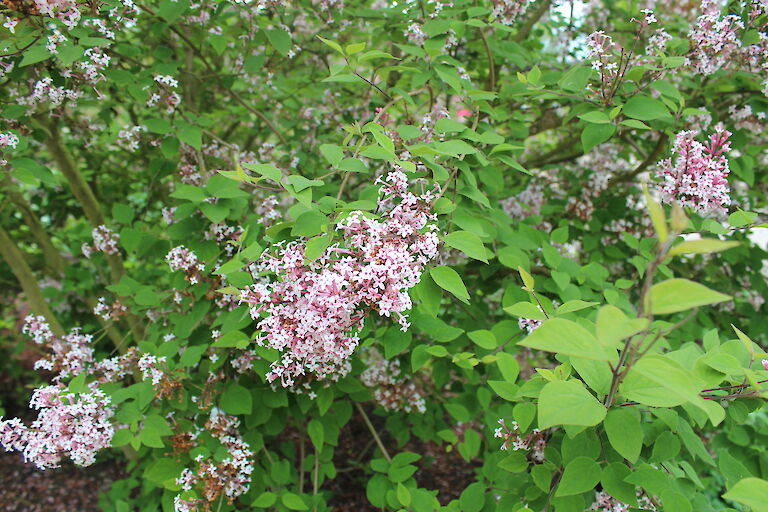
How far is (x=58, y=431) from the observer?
72.9 inches

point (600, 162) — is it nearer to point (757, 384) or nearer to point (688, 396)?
point (757, 384)

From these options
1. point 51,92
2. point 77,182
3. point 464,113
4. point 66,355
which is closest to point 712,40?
point 464,113

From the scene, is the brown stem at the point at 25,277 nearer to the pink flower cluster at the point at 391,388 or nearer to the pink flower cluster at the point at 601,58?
the pink flower cluster at the point at 391,388

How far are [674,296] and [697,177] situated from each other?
1181mm

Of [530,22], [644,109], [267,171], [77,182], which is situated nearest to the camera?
[267,171]

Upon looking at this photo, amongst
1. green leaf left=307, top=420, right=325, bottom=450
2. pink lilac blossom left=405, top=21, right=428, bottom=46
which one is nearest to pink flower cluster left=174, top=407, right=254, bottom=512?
green leaf left=307, top=420, right=325, bottom=450

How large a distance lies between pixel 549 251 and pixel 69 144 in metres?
3.06

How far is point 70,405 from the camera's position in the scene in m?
1.93

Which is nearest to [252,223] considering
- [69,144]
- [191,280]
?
[191,280]

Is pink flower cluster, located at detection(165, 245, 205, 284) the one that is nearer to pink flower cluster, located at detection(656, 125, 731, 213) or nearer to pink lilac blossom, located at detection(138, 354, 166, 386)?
pink lilac blossom, located at detection(138, 354, 166, 386)

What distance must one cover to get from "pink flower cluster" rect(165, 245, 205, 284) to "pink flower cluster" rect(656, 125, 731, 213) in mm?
1792

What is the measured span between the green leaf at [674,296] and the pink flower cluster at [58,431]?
184cm

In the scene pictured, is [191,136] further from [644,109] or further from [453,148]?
[644,109]

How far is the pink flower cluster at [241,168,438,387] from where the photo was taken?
1.33 m
